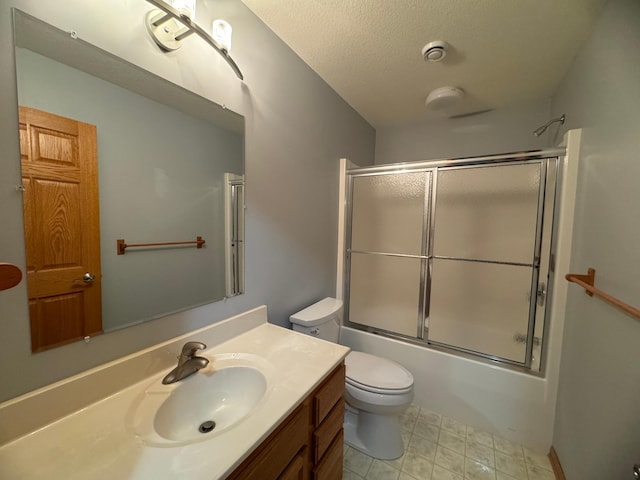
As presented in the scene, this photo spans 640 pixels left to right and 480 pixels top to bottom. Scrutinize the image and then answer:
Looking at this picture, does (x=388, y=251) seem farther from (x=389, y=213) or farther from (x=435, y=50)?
(x=435, y=50)

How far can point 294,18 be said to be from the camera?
1234 mm

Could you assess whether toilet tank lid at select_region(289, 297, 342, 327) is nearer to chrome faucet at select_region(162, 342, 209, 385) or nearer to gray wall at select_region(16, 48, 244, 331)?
gray wall at select_region(16, 48, 244, 331)

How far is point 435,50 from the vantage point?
4.55 feet

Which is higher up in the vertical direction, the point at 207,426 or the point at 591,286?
the point at 591,286

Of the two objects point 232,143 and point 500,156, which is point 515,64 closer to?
point 500,156

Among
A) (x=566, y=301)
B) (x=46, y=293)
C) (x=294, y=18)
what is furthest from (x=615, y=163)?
(x=46, y=293)

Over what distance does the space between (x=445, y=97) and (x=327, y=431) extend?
2126 millimetres

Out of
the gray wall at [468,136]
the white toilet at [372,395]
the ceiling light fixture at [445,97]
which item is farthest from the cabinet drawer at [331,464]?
the gray wall at [468,136]

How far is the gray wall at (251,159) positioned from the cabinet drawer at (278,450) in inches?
20.7

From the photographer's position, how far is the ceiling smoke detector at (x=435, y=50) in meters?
1.36

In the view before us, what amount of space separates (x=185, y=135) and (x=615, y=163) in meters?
1.74

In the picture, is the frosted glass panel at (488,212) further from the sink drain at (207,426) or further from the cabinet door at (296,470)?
the sink drain at (207,426)

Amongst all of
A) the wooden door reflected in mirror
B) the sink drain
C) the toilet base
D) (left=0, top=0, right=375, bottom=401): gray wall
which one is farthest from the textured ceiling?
the toilet base

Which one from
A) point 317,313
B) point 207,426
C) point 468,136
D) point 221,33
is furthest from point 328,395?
point 468,136
